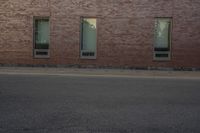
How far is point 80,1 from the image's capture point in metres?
24.6

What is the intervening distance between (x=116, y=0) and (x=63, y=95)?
12948 mm

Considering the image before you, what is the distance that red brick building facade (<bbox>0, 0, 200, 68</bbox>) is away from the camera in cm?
2419

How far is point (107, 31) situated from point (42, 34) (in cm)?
396

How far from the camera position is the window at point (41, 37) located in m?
25.2

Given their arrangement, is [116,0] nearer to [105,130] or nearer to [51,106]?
[51,106]

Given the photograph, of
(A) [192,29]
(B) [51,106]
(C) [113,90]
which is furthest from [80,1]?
(B) [51,106]

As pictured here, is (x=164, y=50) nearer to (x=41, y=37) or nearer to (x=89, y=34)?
(x=89, y=34)

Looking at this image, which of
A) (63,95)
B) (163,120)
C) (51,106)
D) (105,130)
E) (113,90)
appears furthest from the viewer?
(113,90)

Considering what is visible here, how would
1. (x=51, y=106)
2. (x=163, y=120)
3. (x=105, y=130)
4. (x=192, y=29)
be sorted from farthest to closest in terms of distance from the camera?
(x=192, y=29) → (x=51, y=106) → (x=163, y=120) → (x=105, y=130)

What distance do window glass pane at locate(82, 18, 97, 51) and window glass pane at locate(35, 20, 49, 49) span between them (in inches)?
86.9

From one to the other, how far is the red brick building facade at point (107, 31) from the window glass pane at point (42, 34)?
402 millimetres

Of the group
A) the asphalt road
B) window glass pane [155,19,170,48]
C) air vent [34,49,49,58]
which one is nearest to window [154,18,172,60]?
window glass pane [155,19,170,48]

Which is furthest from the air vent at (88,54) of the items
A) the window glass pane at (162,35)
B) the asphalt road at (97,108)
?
the asphalt road at (97,108)

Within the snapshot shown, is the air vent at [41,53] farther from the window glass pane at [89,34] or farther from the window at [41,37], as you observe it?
the window glass pane at [89,34]
